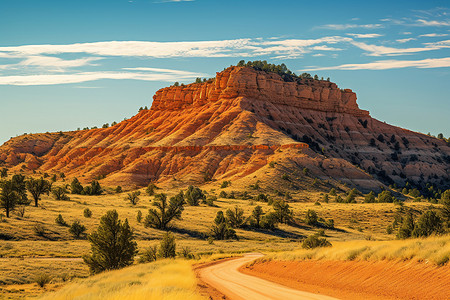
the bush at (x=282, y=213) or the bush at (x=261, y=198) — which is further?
the bush at (x=261, y=198)

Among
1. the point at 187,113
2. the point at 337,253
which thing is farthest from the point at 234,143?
the point at 337,253

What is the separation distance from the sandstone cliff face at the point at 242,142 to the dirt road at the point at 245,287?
6973 cm

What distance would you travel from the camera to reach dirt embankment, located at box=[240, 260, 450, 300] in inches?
521

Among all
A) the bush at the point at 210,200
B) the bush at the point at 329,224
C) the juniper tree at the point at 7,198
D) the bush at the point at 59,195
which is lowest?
the bush at the point at 329,224

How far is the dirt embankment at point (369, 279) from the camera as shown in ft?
43.4

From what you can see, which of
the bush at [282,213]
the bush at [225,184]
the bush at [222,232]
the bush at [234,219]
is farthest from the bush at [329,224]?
the bush at [225,184]

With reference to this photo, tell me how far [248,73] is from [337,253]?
11519cm

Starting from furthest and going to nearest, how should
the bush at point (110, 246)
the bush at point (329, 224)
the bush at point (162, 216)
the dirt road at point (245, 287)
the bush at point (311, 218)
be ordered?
the bush at point (311, 218) → the bush at point (329, 224) → the bush at point (162, 216) → the bush at point (110, 246) → the dirt road at point (245, 287)

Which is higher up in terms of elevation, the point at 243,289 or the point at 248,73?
the point at 248,73

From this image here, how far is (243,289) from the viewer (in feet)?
60.6

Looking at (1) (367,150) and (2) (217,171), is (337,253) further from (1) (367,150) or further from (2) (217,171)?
(1) (367,150)

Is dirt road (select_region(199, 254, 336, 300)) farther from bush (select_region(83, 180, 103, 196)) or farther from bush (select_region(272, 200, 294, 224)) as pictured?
bush (select_region(83, 180, 103, 196))

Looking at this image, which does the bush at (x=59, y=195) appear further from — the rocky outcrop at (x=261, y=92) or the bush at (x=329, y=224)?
the rocky outcrop at (x=261, y=92)

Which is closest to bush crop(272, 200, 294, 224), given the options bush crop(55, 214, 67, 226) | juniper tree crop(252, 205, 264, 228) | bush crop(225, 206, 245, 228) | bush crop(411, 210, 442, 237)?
juniper tree crop(252, 205, 264, 228)
